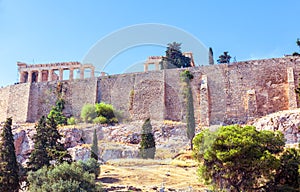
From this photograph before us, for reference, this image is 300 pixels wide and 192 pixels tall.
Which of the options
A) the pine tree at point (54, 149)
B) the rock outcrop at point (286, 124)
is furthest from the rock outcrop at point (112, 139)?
the rock outcrop at point (286, 124)

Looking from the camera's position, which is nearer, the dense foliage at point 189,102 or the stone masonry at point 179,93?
the dense foliage at point 189,102

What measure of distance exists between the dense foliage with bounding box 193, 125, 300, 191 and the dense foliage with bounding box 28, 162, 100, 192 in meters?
4.64

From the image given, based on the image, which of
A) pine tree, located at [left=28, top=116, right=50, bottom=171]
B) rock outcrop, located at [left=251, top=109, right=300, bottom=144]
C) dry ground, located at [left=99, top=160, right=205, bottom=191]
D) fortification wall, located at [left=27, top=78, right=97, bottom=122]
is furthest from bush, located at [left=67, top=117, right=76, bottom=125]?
rock outcrop, located at [left=251, top=109, right=300, bottom=144]

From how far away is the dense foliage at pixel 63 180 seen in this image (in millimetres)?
14742

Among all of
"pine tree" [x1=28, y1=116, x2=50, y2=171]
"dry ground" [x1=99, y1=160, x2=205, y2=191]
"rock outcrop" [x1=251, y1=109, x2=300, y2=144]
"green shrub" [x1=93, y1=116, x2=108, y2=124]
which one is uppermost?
"green shrub" [x1=93, y1=116, x2=108, y2=124]

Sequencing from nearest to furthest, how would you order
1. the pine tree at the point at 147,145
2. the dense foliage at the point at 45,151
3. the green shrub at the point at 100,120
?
the dense foliage at the point at 45,151, the pine tree at the point at 147,145, the green shrub at the point at 100,120

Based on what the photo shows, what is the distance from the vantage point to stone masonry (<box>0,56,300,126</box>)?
29.6 meters

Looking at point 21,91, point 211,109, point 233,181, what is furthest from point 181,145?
point 21,91

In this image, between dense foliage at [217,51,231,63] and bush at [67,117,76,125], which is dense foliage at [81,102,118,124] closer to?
bush at [67,117,76,125]

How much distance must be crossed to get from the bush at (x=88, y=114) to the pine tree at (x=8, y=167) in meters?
14.1

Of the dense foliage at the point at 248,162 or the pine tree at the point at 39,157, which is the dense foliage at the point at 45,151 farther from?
the dense foliage at the point at 248,162

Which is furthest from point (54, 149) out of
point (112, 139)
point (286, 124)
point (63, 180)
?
point (286, 124)

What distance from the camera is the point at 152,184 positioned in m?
18.6

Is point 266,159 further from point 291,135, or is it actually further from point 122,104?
point 122,104
